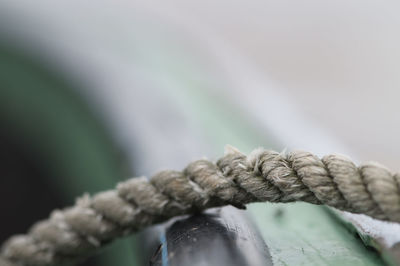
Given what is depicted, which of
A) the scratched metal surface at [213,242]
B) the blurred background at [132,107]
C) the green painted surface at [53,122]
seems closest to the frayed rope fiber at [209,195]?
the scratched metal surface at [213,242]

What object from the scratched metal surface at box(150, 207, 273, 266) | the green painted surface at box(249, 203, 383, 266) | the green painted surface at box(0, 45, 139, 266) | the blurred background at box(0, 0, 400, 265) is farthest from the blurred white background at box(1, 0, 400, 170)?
the scratched metal surface at box(150, 207, 273, 266)

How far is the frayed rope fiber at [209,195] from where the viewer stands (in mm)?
629

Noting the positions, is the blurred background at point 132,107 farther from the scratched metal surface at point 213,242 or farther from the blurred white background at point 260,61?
the scratched metal surface at point 213,242

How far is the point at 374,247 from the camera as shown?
70cm

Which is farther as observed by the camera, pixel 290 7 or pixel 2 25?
pixel 290 7

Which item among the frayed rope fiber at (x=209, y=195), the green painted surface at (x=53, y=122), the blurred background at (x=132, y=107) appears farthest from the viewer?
the green painted surface at (x=53, y=122)

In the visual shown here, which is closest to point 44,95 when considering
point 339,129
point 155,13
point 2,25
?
point 2,25

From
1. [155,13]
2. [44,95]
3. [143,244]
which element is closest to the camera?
[143,244]

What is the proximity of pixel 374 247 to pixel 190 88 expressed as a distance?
1170 millimetres

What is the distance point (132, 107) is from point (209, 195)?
86 centimetres

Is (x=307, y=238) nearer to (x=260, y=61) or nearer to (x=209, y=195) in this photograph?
(x=209, y=195)

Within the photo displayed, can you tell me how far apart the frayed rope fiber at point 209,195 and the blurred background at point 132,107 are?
7.0 inches

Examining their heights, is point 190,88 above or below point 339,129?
above

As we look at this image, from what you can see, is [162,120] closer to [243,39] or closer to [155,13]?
[155,13]
